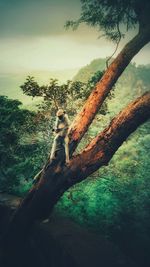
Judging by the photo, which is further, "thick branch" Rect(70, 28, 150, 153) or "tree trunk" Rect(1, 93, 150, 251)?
"thick branch" Rect(70, 28, 150, 153)

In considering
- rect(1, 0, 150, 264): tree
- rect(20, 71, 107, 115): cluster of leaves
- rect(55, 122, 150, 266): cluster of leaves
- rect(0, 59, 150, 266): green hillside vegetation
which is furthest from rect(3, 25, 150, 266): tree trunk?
rect(55, 122, 150, 266): cluster of leaves

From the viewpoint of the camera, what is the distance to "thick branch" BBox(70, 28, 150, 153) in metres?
8.54

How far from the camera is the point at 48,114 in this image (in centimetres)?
1116

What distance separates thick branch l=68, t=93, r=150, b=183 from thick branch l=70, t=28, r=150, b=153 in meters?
0.58

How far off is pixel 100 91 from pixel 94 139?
1.58m

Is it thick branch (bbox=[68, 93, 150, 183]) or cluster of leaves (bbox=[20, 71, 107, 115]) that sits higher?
cluster of leaves (bbox=[20, 71, 107, 115])

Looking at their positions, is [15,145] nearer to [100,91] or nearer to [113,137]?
[100,91]

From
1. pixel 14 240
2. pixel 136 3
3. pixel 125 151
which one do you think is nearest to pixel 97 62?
pixel 125 151

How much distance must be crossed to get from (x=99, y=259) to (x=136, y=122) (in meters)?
4.22

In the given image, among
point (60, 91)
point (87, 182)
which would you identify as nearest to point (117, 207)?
point (87, 182)

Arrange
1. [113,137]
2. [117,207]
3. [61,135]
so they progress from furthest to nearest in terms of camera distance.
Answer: [117,207], [61,135], [113,137]

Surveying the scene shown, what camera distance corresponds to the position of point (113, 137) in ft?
25.2

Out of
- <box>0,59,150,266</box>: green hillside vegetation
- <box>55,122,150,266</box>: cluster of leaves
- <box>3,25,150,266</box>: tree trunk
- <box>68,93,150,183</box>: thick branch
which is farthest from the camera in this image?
<box>55,122,150,266</box>: cluster of leaves

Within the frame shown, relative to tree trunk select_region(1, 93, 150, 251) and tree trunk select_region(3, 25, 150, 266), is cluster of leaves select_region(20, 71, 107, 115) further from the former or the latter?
tree trunk select_region(1, 93, 150, 251)
